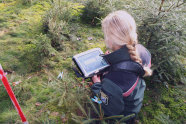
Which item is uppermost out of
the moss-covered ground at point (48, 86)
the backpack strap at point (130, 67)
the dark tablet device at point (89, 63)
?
the backpack strap at point (130, 67)

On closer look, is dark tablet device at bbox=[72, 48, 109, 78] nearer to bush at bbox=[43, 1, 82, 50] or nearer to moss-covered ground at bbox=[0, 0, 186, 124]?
moss-covered ground at bbox=[0, 0, 186, 124]

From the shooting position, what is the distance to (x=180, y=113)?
2.88 metres

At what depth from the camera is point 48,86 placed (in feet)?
8.46

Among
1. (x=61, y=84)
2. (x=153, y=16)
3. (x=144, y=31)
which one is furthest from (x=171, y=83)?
(x=61, y=84)

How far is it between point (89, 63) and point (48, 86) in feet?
2.90

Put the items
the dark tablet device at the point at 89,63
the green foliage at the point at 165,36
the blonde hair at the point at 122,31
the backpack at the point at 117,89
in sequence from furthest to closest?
the green foliage at the point at 165,36, the dark tablet device at the point at 89,63, the blonde hair at the point at 122,31, the backpack at the point at 117,89

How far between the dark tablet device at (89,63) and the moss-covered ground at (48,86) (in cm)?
33

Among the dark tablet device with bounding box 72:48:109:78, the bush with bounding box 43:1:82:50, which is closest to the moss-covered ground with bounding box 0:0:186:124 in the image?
the bush with bounding box 43:1:82:50

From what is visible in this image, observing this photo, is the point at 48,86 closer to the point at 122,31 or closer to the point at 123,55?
the point at 123,55

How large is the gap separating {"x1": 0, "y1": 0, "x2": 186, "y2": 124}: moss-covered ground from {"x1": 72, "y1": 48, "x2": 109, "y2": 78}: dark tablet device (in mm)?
334

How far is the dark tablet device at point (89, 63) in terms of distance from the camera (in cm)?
246

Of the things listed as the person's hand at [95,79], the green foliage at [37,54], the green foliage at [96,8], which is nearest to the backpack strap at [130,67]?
the person's hand at [95,79]

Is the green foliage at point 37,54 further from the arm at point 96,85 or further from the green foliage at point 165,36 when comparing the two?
the green foliage at point 165,36

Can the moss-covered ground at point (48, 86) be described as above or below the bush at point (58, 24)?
below
